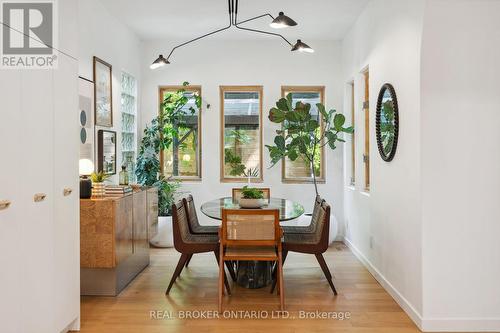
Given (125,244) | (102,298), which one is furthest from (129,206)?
(102,298)

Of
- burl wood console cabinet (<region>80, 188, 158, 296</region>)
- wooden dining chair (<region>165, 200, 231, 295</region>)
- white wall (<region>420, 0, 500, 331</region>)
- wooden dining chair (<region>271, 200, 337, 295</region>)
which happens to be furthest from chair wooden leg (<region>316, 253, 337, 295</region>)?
burl wood console cabinet (<region>80, 188, 158, 296</region>)

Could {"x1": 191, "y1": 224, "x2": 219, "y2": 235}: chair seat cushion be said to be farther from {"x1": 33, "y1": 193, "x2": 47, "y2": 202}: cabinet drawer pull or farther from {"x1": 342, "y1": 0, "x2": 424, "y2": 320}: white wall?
{"x1": 33, "y1": 193, "x2": 47, "y2": 202}: cabinet drawer pull

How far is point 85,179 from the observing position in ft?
12.8

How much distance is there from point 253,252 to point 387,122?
5.38 feet

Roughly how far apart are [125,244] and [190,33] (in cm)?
323

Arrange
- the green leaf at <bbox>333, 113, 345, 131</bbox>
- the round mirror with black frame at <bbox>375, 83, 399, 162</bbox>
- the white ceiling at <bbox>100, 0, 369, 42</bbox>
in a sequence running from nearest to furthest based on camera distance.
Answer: the round mirror with black frame at <bbox>375, 83, 399, 162</bbox> < the white ceiling at <bbox>100, 0, 369, 42</bbox> < the green leaf at <bbox>333, 113, 345, 131</bbox>

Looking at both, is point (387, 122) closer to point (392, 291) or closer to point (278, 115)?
point (392, 291)

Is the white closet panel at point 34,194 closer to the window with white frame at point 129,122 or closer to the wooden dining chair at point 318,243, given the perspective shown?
the wooden dining chair at point 318,243

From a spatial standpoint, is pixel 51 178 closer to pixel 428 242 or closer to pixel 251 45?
pixel 428 242

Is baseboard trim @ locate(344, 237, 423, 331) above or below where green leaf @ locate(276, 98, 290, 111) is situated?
below

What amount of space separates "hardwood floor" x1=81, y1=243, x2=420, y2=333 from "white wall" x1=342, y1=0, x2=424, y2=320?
0.22 metres

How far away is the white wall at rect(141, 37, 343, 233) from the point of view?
20.9ft

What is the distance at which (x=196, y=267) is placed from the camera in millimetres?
4832

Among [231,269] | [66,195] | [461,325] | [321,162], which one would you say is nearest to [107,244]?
[66,195]
